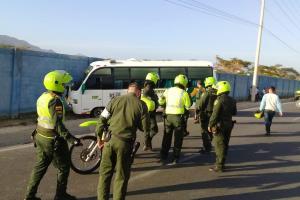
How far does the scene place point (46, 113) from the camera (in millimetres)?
6137

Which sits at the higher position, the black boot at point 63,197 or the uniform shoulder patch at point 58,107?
the uniform shoulder patch at point 58,107

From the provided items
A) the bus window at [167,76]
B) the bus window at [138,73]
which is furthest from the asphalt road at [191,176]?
the bus window at [167,76]

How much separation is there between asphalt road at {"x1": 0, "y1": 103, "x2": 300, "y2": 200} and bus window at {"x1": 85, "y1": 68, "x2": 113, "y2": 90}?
20.8 ft

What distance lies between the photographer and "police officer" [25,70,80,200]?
19.9 ft

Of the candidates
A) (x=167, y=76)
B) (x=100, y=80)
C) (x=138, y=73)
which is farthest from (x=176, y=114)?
(x=167, y=76)

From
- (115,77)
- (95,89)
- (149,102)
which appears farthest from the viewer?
(115,77)

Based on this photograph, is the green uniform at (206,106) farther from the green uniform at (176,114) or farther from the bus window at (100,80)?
the bus window at (100,80)

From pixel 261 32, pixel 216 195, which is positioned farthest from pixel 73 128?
pixel 261 32

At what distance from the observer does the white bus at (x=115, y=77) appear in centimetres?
1820

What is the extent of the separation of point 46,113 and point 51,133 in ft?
0.94

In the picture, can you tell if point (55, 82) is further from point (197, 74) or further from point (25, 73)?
point (197, 74)

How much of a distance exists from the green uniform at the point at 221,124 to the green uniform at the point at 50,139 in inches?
139

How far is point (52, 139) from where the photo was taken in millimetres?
6184

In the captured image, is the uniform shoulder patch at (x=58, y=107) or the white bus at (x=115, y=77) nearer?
the uniform shoulder patch at (x=58, y=107)
